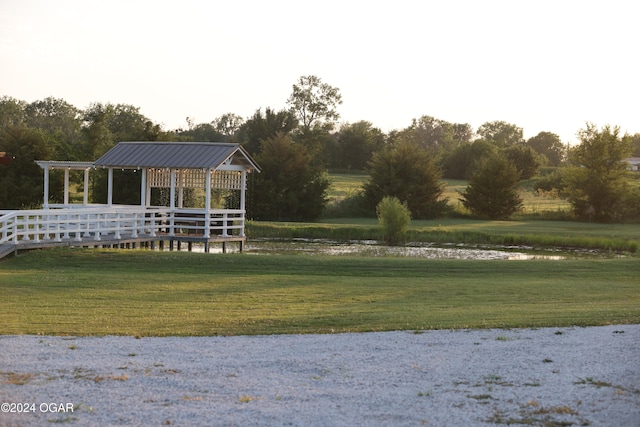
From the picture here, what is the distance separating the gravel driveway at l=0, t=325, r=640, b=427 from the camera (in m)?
8.16

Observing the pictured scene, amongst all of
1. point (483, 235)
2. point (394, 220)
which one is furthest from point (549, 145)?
point (394, 220)

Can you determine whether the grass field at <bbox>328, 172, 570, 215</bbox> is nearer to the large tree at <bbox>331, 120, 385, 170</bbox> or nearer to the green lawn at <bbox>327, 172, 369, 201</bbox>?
the green lawn at <bbox>327, 172, 369, 201</bbox>

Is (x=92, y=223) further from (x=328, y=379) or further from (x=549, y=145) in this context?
(x=549, y=145)

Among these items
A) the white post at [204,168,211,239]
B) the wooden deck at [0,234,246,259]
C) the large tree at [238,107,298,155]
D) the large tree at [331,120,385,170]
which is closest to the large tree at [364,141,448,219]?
the large tree at [238,107,298,155]

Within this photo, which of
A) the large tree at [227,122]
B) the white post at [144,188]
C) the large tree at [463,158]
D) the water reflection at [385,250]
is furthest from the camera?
the large tree at [227,122]

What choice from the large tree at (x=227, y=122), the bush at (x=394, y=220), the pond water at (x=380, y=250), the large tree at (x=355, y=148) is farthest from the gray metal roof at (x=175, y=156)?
the large tree at (x=227, y=122)

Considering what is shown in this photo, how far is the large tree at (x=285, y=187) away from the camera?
4819cm

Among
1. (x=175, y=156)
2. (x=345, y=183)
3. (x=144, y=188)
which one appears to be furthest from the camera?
(x=345, y=183)

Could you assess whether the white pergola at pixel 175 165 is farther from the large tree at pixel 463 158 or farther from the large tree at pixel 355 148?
the large tree at pixel 355 148

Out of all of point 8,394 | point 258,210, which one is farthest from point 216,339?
point 258,210

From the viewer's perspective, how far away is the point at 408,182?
171 ft

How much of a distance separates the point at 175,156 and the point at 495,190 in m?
27.1

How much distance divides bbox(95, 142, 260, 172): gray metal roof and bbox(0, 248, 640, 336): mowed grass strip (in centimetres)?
605

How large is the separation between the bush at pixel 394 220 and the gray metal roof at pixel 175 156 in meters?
6.72
